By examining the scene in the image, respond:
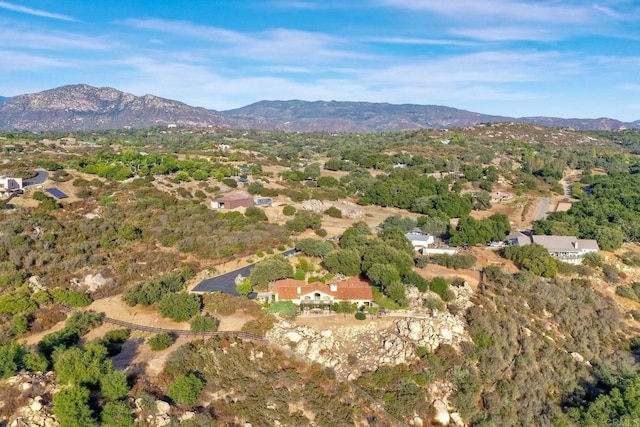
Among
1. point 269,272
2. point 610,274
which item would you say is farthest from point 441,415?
point 610,274

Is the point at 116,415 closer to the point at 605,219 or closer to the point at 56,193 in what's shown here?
the point at 56,193

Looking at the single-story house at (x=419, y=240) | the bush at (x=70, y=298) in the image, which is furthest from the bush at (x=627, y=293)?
the bush at (x=70, y=298)

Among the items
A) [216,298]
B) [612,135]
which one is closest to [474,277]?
[216,298]

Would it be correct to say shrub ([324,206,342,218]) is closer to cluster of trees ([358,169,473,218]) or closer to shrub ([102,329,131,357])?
cluster of trees ([358,169,473,218])

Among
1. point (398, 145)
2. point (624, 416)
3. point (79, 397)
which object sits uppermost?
point (398, 145)

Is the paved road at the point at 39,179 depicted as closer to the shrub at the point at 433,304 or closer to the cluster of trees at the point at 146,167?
the cluster of trees at the point at 146,167

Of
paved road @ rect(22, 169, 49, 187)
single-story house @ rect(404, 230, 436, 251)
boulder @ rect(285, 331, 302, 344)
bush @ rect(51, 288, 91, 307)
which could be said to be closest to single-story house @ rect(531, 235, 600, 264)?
single-story house @ rect(404, 230, 436, 251)

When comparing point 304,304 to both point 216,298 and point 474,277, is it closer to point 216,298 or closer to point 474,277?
point 216,298
